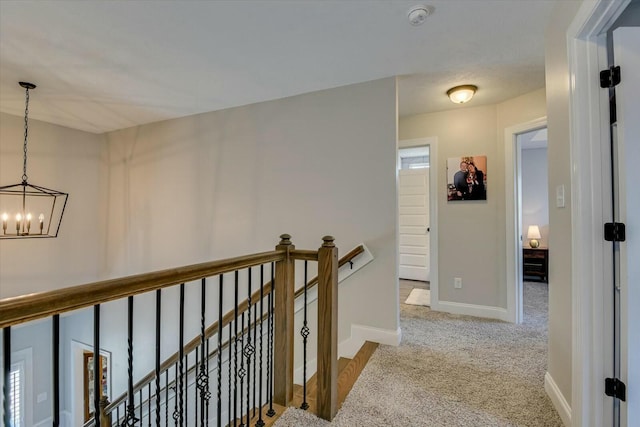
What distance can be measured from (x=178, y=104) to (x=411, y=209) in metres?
3.92

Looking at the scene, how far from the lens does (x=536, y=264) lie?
496cm

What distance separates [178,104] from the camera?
327 cm

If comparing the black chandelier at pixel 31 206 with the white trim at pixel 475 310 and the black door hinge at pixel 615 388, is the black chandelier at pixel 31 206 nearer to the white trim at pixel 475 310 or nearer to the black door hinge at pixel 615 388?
the white trim at pixel 475 310

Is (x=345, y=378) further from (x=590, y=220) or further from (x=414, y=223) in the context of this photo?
(x=414, y=223)

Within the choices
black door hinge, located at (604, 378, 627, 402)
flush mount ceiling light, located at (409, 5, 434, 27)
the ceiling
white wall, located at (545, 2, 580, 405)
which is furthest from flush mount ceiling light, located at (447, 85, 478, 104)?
black door hinge, located at (604, 378, 627, 402)

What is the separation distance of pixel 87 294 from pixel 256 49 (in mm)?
1983

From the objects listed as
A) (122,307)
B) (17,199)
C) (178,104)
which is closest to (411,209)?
(178,104)

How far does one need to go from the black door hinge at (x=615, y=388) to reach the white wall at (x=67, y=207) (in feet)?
17.5

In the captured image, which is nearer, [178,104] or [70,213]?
[178,104]

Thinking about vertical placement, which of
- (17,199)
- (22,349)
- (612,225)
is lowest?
(22,349)

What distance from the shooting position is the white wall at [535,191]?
17.3 ft

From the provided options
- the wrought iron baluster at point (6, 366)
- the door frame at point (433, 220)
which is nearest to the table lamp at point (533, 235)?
the door frame at point (433, 220)

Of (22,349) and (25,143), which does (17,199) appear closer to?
(25,143)

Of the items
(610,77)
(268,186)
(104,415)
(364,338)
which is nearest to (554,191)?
(610,77)
